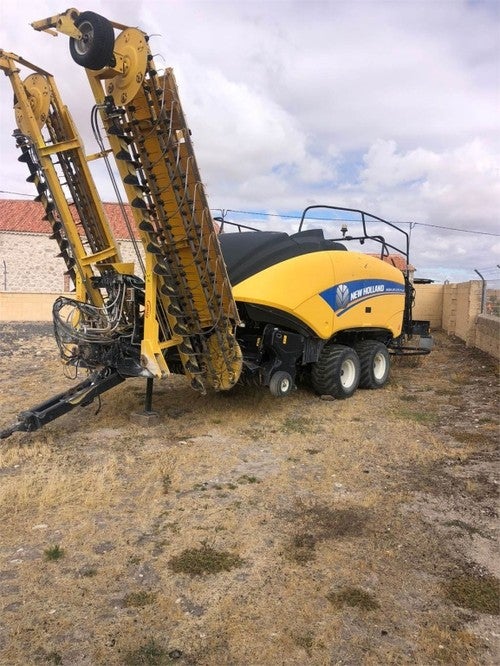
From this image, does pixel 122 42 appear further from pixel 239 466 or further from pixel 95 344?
pixel 239 466

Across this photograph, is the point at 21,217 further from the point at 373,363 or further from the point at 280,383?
the point at 280,383

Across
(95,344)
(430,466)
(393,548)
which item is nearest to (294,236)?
(95,344)

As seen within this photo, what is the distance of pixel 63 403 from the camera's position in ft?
19.7

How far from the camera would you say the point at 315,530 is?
13.0 feet

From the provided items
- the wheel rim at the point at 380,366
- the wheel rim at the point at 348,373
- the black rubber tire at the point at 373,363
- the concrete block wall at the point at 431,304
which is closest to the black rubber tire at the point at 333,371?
the wheel rim at the point at 348,373

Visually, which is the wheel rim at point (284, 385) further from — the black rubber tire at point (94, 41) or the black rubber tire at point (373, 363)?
the black rubber tire at point (94, 41)

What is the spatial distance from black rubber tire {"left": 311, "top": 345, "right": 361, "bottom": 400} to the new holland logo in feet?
2.24

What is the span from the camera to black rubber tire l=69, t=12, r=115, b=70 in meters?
4.54

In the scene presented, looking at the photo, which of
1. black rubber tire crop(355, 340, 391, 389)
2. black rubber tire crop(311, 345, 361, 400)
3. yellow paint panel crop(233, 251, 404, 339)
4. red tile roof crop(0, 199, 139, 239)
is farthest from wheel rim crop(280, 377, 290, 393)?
red tile roof crop(0, 199, 139, 239)

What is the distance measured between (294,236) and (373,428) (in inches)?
109

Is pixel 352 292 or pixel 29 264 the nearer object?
pixel 352 292

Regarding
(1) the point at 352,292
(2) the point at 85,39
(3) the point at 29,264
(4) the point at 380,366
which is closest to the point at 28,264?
(3) the point at 29,264

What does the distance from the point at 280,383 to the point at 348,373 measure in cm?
184

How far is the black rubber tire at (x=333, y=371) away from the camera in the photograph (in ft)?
25.9
